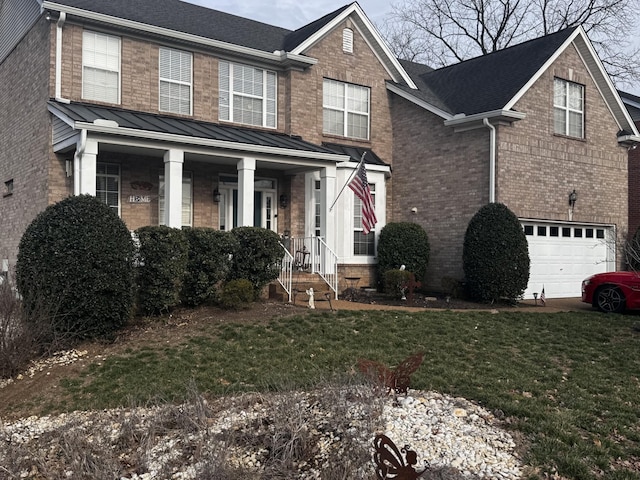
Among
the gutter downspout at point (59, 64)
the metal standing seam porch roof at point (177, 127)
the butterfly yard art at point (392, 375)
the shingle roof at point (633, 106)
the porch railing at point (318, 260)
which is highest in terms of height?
the shingle roof at point (633, 106)

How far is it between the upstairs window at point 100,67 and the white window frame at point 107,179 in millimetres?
1533

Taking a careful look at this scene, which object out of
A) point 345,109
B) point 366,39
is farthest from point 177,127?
point 366,39

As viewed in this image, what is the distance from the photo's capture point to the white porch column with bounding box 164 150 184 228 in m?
12.9

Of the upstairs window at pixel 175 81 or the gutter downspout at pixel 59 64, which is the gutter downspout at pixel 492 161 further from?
the gutter downspout at pixel 59 64

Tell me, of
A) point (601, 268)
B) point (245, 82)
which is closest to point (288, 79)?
point (245, 82)

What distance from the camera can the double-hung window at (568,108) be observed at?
17.2 m

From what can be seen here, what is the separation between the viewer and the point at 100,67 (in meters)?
14.1

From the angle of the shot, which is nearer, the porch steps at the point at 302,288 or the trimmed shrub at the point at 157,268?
the trimmed shrub at the point at 157,268

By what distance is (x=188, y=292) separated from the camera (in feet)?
36.4

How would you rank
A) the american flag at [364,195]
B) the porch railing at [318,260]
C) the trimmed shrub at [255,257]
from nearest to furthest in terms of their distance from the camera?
the trimmed shrub at [255,257], the american flag at [364,195], the porch railing at [318,260]

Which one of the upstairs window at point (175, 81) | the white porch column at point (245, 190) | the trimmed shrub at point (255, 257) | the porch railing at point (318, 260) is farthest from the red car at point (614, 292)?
the upstairs window at point (175, 81)

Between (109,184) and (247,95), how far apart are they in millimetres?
4462

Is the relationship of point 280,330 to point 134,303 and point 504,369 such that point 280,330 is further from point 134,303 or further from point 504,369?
point 504,369

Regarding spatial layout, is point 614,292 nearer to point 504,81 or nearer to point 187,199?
point 504,81
